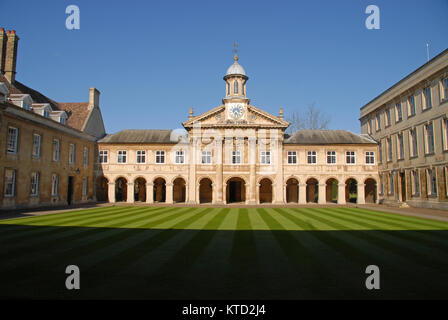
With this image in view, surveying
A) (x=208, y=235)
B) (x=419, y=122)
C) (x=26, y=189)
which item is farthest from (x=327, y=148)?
(x=26, y=189)

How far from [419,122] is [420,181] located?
18.4 feet

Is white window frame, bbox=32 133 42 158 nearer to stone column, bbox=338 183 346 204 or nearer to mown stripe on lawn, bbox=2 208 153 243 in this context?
mown stripe on lawn, bbox=2 208 153 243

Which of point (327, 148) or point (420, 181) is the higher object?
point (327, 148)

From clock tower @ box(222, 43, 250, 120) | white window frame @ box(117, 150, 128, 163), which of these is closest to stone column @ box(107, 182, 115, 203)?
white window frame @ box(117, 150, 128, 163)

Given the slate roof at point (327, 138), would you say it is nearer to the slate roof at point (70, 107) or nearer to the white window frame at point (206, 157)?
the white window frame at point (206, 157)

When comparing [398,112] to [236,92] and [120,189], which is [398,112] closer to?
[236,92]

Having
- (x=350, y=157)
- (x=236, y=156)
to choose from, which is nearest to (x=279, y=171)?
(x=236, y=156)

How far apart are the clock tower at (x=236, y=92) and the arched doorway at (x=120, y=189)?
17.5 m

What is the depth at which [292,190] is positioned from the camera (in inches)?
1625

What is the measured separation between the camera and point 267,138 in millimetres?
37969

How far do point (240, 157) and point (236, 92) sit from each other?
917cm

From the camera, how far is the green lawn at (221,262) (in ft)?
20.3
